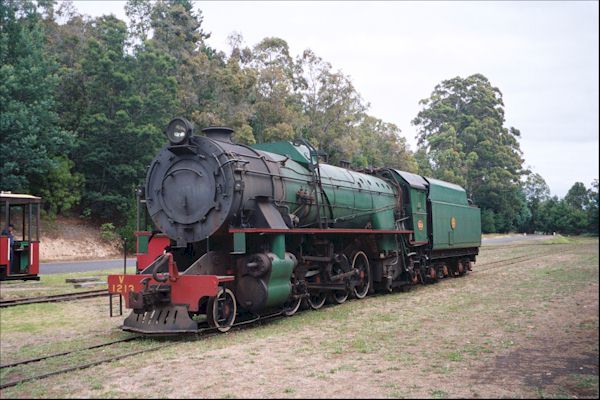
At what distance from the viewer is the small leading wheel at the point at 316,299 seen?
1262 centimetres

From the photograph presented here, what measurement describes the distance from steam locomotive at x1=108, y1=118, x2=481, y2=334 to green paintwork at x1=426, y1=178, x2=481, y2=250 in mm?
3796

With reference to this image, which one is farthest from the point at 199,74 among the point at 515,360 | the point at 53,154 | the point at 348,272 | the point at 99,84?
the point at 515,360

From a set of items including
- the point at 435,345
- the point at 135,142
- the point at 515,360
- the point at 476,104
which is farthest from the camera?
the point at 476,104

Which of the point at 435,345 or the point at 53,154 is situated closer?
the point at 435,345

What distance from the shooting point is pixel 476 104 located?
67875 millimetres

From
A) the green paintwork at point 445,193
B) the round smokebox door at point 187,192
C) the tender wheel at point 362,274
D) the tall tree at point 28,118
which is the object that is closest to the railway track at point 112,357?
the round smokebox door at point 187,192

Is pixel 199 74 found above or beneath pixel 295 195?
above

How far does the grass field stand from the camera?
5.77 metres

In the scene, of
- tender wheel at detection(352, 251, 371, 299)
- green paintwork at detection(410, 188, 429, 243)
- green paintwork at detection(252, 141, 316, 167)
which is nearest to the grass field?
tender wheel at detection(352, 251, 371, 299)

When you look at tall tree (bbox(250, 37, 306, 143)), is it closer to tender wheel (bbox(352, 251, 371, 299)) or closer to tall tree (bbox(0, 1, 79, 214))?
tall tree (bbox(0, 1, 79, 214))

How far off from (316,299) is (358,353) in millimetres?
5332

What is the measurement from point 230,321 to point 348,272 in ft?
14.3

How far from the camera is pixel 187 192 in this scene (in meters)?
10.5

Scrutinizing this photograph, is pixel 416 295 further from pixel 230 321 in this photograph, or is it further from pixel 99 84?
pixel 99 84
